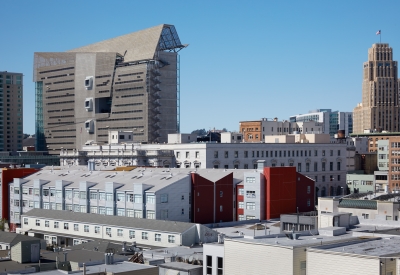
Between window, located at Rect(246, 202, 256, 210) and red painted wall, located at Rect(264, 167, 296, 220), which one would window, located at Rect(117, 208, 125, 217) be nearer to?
window, located at Rect(246, 202, 256, 210)

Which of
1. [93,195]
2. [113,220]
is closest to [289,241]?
[113,220]

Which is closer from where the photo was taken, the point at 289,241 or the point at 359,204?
the point at 289,241

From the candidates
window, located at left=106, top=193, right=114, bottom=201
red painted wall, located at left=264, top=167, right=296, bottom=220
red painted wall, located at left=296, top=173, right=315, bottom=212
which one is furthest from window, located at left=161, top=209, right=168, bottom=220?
red painted wall, located at left=296, top=173, right=315, bottom=212

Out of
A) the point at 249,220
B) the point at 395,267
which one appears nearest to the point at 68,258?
the point at 395,267

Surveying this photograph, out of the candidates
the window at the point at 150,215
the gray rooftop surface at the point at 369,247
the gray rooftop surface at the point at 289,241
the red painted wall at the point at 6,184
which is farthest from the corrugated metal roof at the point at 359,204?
the red painted wall at the point at 6,184

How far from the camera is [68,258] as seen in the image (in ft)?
195

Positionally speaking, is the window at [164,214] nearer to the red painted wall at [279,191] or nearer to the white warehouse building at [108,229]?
the white warehouse building at [108,229]

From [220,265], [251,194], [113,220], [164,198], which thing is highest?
[164,198]

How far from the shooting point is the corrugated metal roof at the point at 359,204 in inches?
3037

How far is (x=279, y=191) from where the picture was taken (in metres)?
98.4

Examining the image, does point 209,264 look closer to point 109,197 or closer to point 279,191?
point 109,197

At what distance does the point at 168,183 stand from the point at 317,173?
7596 centimetres

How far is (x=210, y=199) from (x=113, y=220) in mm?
16033

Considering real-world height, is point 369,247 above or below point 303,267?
above
